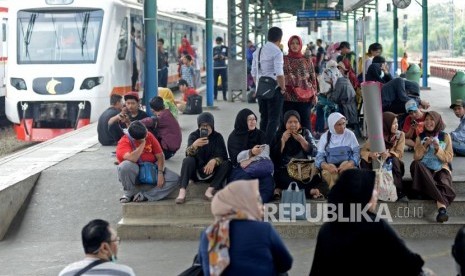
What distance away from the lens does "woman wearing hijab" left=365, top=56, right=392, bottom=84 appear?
535 inches

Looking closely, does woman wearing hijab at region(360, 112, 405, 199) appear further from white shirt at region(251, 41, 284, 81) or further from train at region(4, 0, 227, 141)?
train at region(4, 0, 227, 141)

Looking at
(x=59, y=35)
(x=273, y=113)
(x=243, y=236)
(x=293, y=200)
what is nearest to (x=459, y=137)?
(x=273, y=113)

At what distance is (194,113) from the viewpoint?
62.3 feet

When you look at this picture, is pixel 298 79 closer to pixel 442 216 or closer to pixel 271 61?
pixel 271 61

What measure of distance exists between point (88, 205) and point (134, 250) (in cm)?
157

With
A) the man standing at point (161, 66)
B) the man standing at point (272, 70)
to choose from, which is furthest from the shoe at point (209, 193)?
the man standing at point (161, 66)

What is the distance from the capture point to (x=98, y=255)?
5207mm

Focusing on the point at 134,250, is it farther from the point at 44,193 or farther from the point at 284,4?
the point at 284,4

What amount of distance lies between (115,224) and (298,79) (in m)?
3.11

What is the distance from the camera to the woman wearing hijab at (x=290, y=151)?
378 inches

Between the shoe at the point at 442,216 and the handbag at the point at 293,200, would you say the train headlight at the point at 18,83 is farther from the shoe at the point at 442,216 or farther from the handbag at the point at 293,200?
the shoe at the point at 442,216

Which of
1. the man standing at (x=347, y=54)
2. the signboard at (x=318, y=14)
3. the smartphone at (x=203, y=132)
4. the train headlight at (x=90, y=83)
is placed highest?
the signboard at (x=318, y=14)

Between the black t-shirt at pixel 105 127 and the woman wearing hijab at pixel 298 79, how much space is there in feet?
9.35

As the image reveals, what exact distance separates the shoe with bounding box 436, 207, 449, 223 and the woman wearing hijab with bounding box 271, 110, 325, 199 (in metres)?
1.23
